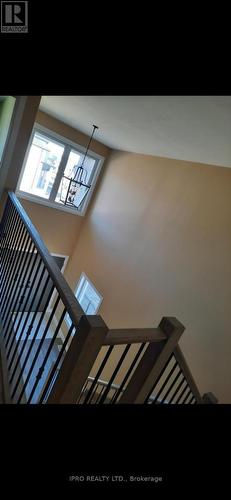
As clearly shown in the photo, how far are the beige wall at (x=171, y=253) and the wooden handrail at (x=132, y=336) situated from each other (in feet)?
6.46

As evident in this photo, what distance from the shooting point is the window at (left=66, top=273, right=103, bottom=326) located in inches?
210

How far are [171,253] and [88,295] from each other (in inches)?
98.4

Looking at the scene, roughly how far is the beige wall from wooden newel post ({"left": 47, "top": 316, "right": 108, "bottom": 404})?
2.40 metres

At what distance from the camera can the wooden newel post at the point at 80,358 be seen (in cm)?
97

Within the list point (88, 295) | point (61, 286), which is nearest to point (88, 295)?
point (88, 295)

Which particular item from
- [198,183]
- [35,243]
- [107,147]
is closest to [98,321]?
[35,243]

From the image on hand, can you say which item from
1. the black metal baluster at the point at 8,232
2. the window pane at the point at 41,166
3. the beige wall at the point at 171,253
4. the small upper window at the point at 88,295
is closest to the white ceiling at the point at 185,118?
the beige wall at the point at 171,253

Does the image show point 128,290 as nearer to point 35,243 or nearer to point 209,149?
point 209,149

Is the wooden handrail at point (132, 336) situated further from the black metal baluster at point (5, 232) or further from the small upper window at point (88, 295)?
the small upper window at point (88, 295)

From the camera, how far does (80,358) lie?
99 centimetres
